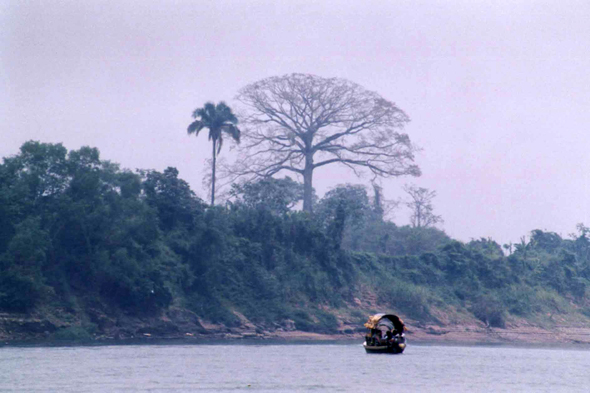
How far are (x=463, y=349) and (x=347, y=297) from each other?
10430 mm

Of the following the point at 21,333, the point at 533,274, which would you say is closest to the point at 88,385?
the point at 21,333

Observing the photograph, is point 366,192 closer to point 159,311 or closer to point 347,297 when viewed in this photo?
point 347,297

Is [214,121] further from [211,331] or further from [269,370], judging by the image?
[269,370]

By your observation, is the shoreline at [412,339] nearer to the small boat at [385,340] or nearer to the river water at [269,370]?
the river water at [269,370]

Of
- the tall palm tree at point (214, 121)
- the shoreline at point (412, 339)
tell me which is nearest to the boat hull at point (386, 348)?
the shoreline at point (412, 339)

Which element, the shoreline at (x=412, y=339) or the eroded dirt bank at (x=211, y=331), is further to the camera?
the shoreline at (x=412, y=339)

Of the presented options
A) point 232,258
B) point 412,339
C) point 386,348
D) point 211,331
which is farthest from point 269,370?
point 412,339

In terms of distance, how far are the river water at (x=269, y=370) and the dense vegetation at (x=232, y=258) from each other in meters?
5.58

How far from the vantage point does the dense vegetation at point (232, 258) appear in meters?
42.9

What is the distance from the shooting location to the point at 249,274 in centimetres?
5356

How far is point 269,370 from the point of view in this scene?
110ft

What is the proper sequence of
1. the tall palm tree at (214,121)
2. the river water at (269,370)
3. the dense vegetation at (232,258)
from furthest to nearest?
the tall palm tree at (214,121), the dense vegetation at (232,258), the river water at (269,370)

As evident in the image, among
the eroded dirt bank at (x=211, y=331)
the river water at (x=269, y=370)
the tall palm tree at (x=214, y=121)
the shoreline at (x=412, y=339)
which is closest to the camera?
the river water at (x=269, y=370)

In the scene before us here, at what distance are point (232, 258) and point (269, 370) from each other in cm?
1970
